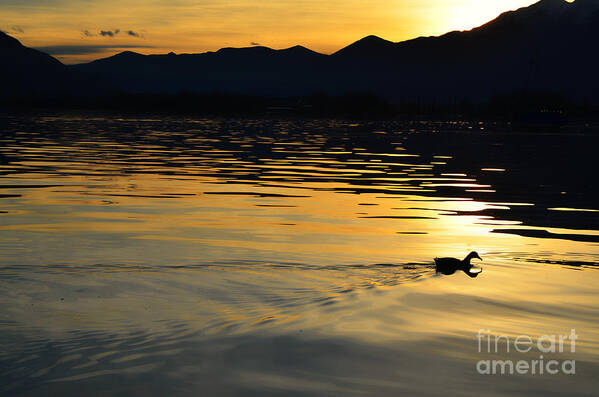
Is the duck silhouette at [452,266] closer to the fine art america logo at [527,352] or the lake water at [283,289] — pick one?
the lake water at [283,289]

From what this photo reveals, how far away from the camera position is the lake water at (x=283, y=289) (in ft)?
29.6

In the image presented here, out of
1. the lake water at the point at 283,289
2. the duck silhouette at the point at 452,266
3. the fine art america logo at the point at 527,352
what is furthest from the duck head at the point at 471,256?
the fine art america logo at the point at 527,352

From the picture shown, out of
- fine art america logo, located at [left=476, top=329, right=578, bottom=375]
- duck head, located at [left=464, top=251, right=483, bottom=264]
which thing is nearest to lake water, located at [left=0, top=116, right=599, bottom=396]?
fine art america logo, located at [left=476, top=329, right=578, bottom=375]

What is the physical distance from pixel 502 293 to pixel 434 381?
15.4 feet

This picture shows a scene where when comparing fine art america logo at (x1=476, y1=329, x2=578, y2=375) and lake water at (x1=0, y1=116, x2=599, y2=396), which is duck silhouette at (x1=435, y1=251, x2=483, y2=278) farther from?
fine art america logo at (x1=476, y1=329, x2=578, y2=375)

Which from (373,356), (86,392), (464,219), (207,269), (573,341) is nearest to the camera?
(86,392)

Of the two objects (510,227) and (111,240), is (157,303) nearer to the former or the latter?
(111,240)

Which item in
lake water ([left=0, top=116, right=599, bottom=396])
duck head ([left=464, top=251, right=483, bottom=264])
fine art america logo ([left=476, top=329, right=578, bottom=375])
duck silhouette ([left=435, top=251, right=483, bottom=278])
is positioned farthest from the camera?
duck head ([left=464, top=251, right=483, bottom=264])

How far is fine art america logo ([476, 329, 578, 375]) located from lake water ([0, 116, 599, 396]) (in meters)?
0.08

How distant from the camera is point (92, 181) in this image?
101 ft

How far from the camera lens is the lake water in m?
9.02

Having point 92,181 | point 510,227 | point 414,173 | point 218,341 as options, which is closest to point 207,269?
point 218,341

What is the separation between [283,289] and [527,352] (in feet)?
14.1

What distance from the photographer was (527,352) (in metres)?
10.0
